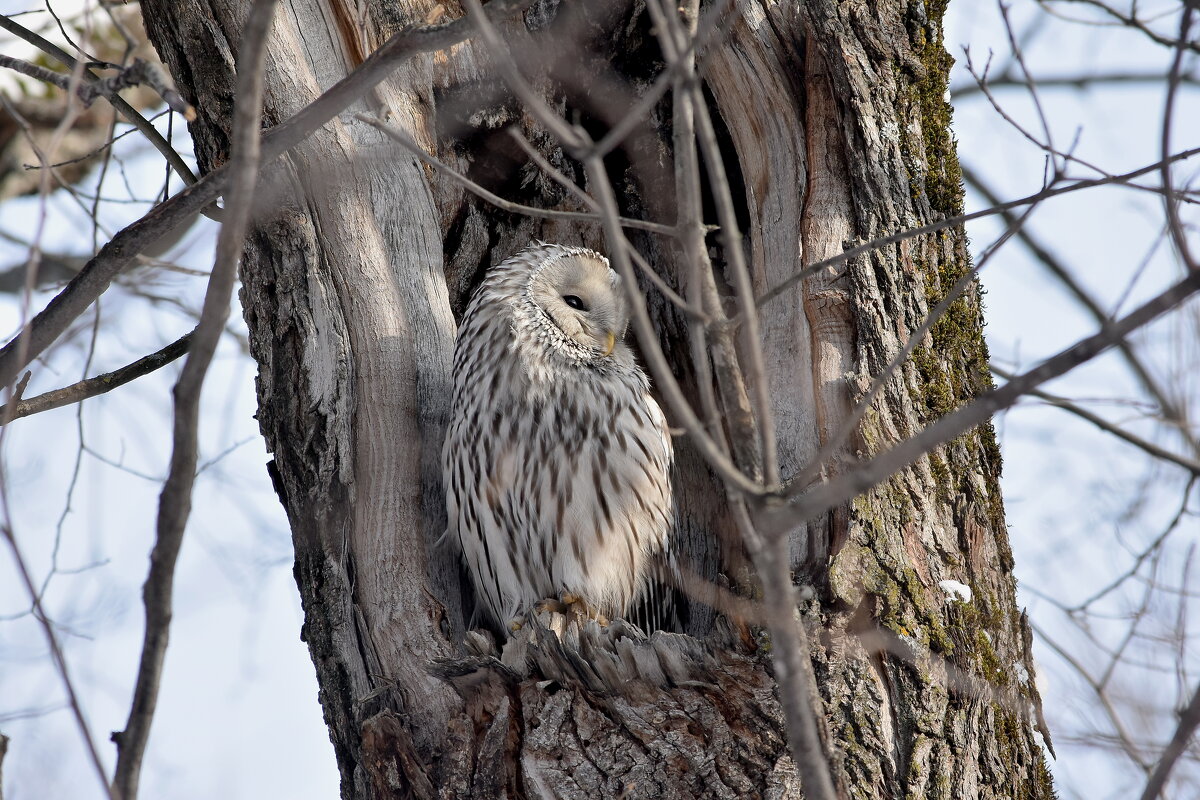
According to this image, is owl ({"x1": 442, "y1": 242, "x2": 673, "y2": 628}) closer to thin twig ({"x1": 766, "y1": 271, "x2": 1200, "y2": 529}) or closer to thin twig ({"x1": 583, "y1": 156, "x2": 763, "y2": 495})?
thin twig ({"x1": 583, "y1": 156, "x2": 763, "y2": 495})

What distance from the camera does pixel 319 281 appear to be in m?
2.97

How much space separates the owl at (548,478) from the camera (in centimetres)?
309

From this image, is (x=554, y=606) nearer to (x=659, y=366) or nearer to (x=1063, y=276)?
(x=659, y=366)

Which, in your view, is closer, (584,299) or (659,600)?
(659,600)

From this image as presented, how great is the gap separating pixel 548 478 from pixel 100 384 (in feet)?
4.19

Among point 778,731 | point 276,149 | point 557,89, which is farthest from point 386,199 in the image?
point 778,731

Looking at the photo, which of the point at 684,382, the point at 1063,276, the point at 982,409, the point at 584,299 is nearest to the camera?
the point at 982,409

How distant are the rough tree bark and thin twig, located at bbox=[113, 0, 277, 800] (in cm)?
98

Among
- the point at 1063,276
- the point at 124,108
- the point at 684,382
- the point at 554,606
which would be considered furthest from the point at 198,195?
the point at 1063,276

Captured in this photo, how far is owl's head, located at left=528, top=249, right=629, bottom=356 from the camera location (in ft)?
11.7

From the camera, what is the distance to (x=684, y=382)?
11.8ft

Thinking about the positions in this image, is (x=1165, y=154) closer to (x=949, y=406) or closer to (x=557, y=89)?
(x=949, y=406)

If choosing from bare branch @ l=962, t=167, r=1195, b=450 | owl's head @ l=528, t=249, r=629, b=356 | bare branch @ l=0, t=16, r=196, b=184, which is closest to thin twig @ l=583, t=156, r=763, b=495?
bare branch @ l=0, t=16, r=196, b=184

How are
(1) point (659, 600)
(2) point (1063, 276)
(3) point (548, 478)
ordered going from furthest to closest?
(2) point (1063, 276), (1) point (659, 600), (3) point (548, 478)
